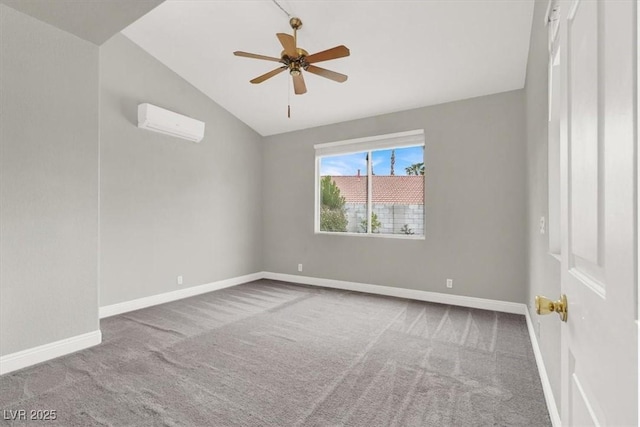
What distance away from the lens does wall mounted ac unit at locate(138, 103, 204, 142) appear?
387cm

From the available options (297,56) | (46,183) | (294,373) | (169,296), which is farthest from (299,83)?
(169,296)

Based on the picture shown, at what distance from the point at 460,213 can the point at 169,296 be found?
3981mm

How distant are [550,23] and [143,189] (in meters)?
4.27

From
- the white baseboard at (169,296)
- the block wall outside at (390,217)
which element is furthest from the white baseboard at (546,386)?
the white baseboard at (169,296)

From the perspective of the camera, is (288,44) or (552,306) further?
(288,44)

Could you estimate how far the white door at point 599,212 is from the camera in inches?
18.5

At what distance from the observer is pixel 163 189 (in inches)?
169

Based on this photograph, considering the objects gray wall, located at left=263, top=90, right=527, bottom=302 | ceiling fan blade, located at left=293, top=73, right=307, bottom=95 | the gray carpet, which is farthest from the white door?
gray wall, located at left=263, top=90, right=527, bottom=302

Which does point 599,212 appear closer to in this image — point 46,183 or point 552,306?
point 552,306

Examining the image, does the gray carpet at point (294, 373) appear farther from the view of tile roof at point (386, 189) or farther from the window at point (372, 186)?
the view of tile roof at point (386, 189)

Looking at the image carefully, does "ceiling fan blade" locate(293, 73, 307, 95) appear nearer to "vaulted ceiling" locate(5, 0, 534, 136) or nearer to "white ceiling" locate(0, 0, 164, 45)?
"vaulted ceiling" locate(5, 0, 534, 136)

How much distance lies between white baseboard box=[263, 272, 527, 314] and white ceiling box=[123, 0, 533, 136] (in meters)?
2.54

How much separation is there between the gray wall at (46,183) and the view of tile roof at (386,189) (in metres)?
3.40

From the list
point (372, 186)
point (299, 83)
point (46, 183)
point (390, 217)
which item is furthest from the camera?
point (372, 186)
